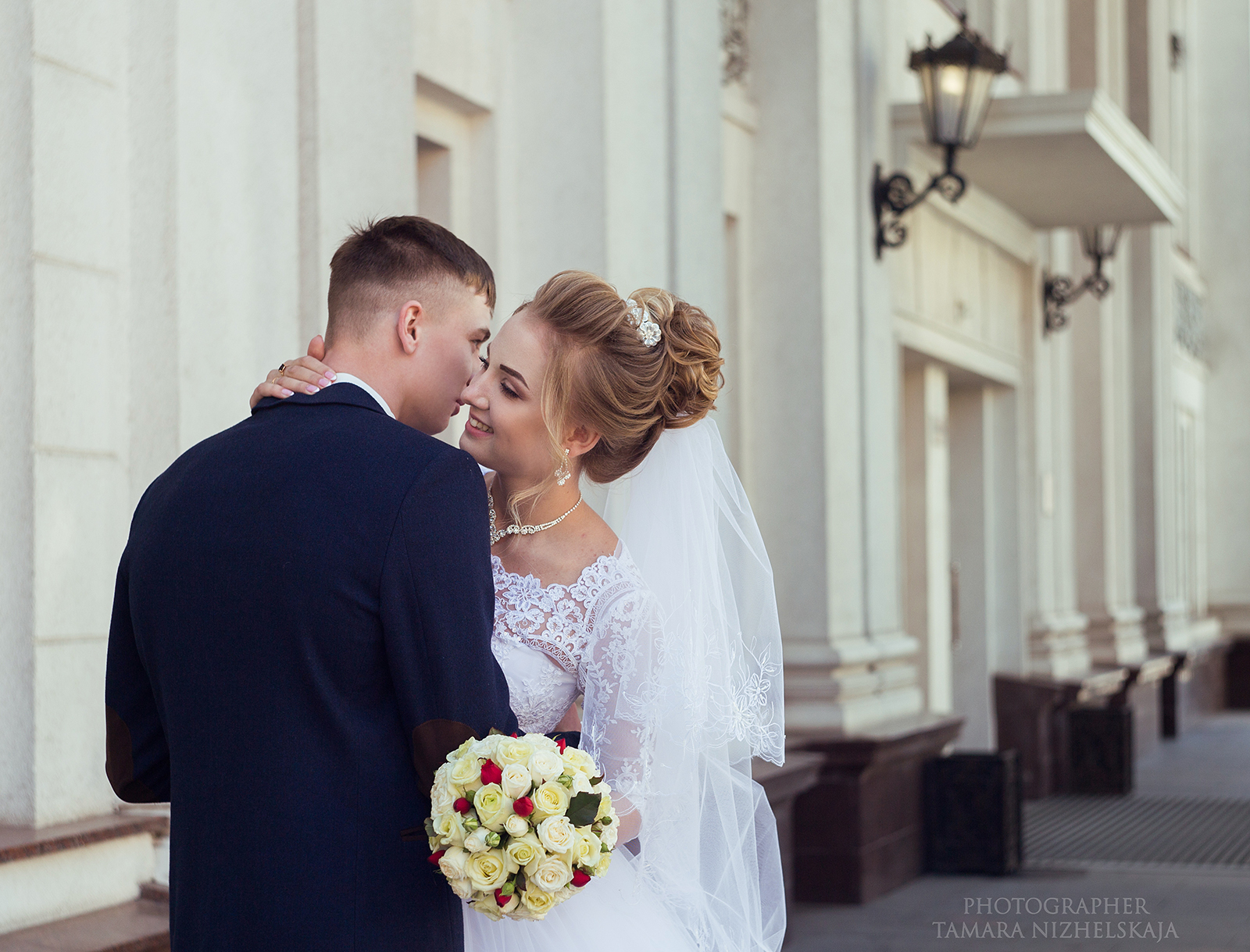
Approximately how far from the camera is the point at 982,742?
988 centimetres

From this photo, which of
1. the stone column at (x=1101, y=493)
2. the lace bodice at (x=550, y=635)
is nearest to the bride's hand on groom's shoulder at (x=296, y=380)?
the lace bodice at (x=550, y=635)

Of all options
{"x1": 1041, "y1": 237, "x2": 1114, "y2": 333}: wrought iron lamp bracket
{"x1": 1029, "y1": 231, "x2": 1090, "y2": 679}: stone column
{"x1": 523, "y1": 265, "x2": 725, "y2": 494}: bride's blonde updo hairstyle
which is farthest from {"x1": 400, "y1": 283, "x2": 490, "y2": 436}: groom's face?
{"x1": 1041, "y1": 237, "x2": 1114, "y2": 333}: wrought iron lamp bracket

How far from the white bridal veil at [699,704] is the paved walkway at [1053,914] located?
3281mm

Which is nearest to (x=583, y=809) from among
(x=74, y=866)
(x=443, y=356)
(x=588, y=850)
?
(x=588, y=850)

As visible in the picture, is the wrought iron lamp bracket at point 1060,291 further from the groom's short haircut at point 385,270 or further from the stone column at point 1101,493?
the groom's short haircut at point 385,270

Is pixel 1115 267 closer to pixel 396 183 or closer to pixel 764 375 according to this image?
pixel 764 375

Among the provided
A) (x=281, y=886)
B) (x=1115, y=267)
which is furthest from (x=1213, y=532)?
(x=281, y=886)

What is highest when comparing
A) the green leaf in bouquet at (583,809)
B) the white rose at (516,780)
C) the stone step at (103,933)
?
the white rose at (516,780)

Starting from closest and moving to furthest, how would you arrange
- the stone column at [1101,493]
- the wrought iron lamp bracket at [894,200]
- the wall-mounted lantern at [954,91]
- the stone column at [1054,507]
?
the wall-mounted lantern at [954,91] < the wrought iron lamp bracket at [894,200] < the stone column at [1054,507] < the stone column at [1101,493]

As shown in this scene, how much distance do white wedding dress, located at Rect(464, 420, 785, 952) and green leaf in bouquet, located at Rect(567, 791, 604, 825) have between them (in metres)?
0.37

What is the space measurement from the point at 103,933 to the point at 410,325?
1.53m

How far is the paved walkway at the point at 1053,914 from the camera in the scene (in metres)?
5.95

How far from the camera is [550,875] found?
1.85 metres

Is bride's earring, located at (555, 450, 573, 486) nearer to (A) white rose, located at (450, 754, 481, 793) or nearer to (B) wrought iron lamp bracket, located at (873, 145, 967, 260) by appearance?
(A) white rose, located at (450, 754, 481, 793)
